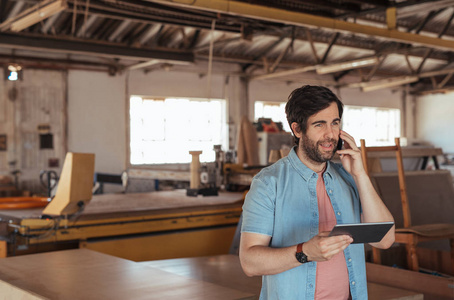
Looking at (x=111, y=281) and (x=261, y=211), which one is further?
(x=111, y=281)

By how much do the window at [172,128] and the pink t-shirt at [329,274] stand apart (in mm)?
9883

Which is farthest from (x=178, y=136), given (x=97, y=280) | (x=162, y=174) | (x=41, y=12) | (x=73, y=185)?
(x=97, y=280)

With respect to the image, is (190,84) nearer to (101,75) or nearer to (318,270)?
(101,75)

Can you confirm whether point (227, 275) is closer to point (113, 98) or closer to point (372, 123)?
point (113, 98)

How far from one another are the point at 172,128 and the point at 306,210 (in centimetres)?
1078

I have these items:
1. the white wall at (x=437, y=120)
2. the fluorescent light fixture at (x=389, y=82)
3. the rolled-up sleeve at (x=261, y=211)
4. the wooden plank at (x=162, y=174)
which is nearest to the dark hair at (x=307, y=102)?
the rolled-up sleeve at (x=261, y=211)

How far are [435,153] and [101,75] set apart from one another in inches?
298

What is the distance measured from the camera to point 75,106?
1088 cm

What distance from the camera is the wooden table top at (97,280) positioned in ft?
8.52

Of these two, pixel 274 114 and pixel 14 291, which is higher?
pixel 274 114

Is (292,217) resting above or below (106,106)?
below

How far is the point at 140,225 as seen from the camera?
489 cm

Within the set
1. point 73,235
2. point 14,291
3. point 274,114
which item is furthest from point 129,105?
point 14,291

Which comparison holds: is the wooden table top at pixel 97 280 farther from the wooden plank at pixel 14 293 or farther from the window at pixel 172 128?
the window at pixel 172 128
